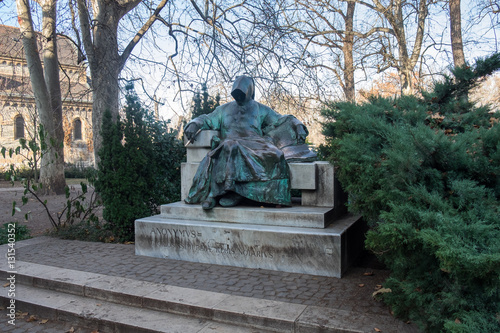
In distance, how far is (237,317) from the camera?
331cm

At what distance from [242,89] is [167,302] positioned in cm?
333

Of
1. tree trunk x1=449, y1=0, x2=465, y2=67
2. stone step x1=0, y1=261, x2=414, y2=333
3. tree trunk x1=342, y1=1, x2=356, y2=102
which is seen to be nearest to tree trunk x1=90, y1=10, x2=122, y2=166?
stone step x1=0, y1=261, x2=414, y2=333

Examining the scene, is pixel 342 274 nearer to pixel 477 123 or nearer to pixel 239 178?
pixel 239 178

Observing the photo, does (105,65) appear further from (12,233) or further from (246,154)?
(246,154)

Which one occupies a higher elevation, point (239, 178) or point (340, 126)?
point (340, 126)

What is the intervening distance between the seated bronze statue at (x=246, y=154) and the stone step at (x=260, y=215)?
15 cm

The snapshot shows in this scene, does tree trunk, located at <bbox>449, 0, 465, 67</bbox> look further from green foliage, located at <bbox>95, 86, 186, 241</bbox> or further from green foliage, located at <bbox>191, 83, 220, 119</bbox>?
green foliage, located at <bbox>95, 86, 186, 241</bbox>

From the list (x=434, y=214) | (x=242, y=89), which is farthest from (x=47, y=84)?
(x=434, y=214)

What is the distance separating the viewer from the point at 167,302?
142 inches

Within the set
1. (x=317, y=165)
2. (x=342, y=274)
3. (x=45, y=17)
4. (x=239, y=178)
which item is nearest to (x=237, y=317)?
(x=342, y=274)

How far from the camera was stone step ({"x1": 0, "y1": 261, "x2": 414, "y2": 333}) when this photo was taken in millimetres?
3133

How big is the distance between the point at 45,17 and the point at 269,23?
673 centimetres

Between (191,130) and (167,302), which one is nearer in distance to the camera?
(167,302)

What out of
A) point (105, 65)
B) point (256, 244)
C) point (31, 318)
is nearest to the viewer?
point (31, 318)
